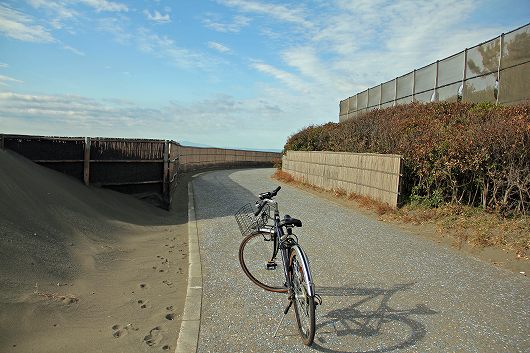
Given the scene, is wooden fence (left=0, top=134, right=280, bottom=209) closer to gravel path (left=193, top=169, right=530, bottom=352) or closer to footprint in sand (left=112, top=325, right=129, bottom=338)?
gravel path (left=193, top=169, right=530, bottom=352)

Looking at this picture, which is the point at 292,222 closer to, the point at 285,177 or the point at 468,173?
the point at 468,173

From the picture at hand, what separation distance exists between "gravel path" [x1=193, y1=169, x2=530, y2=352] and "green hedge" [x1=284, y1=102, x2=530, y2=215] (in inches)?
86.8

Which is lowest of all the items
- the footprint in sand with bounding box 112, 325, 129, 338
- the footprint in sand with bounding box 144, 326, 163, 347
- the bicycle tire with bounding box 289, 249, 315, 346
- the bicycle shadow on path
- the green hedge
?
the footprint in sand with bounding box 112, 325, 129, 338

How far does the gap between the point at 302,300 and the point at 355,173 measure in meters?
10.0

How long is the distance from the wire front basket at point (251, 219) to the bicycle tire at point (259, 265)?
0.37ft

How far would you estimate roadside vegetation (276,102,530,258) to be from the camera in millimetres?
8211

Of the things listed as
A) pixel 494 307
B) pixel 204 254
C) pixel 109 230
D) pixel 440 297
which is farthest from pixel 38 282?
pixel 494 307

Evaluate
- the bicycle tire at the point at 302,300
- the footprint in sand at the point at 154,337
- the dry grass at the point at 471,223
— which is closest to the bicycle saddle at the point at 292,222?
the bicycle tire at the point at 302,300

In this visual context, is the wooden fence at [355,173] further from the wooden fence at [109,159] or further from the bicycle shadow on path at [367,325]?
the bicycle shadow on path at [367,325]

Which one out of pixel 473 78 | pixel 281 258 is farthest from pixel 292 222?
pixel 473 78

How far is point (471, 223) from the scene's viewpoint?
8.41 m

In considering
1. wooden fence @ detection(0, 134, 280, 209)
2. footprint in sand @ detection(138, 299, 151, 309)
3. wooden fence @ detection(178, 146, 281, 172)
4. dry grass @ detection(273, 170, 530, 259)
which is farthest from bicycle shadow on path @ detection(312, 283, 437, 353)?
wooden fence @ detection(178, 146, 281, 172)

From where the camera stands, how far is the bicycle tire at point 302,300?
12.1 feet

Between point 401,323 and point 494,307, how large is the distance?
1.26 m
